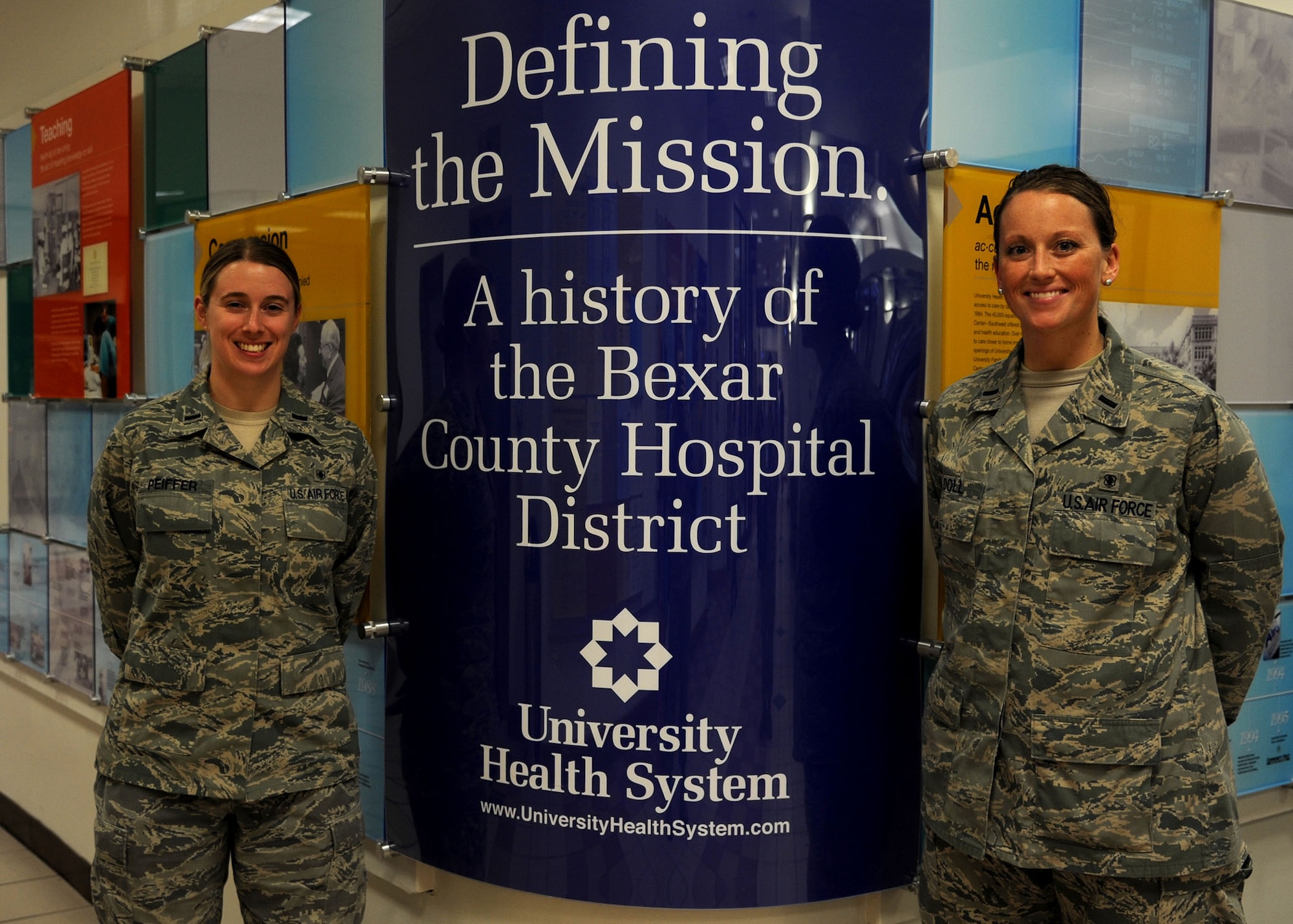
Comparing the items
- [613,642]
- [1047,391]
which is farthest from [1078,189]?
[613,642]

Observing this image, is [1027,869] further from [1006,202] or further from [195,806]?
[195,806]

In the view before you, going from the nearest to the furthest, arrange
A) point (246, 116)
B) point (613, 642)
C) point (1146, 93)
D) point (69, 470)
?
point (613, 642) < point (1146, 93) < point (246, 116) < point (69, 470)

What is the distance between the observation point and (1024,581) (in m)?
1.59

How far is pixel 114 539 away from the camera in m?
1.92

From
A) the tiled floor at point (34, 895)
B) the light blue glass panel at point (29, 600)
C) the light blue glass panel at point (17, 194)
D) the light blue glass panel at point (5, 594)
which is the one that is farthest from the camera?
the light blue glass panel at point (5, 594)

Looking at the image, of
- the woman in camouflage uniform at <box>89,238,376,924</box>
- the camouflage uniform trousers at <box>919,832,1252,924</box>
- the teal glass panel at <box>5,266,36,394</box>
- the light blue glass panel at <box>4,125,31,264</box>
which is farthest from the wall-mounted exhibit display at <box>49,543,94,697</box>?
the camouflage uniform trousers at <box>919,832,1252,924</box>

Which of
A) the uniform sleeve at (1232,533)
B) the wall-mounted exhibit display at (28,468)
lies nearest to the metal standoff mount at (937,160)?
the uniform sleeve at (1232,533)

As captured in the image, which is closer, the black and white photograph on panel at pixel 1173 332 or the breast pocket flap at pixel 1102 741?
the breast pocket flap at pixel 1102 741

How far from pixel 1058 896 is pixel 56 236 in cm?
331

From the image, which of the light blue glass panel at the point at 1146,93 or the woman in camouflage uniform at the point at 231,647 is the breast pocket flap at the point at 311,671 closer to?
the woman in camouflage uniform at the point at 231,647

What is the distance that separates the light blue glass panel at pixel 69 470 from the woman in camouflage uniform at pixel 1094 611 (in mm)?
2726

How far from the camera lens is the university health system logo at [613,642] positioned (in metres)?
1.91

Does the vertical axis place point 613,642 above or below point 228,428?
below

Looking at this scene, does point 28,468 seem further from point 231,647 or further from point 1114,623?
point 1114,623
